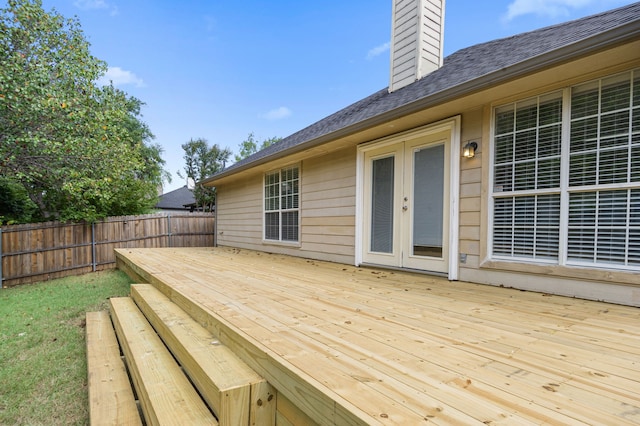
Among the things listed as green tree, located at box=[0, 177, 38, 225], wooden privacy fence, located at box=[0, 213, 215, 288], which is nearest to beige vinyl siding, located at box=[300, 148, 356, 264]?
wooden privacy fence, located at box=[0, 213, 215, 288]

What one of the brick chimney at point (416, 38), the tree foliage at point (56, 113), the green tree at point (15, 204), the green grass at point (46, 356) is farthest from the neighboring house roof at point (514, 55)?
the green tree at point (15, 204)

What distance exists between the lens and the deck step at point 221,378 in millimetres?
1285

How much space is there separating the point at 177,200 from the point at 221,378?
80.4ft

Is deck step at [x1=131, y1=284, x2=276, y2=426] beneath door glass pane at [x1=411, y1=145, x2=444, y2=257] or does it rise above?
beneath

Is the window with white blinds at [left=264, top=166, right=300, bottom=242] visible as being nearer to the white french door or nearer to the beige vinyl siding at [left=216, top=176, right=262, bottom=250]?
the beige vinyl siding at [left=216, top=176, right=262, bottom=250]

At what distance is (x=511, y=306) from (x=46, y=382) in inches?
140

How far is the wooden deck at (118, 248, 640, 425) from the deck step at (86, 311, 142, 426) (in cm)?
57

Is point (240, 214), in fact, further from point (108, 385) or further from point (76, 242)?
point (108, 385)

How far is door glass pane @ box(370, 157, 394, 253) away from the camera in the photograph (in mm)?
4215

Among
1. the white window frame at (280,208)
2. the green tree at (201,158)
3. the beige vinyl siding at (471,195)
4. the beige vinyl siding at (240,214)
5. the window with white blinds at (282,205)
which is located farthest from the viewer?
the green tree at (201,158)

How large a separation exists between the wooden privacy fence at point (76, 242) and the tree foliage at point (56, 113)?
20.3 inches

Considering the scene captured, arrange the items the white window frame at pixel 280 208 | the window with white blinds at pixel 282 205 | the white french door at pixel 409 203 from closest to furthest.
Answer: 1. the white french door at pixel 409 203
2. the white window frame at pixel 280 208
3. the window with white blinds at pixel 282 205

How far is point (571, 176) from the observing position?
2.67 metres

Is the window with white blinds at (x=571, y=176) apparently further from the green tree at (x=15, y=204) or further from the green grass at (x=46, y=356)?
the green tree at (x=15, y=204)
